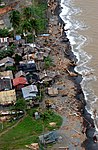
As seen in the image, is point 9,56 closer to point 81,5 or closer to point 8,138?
point 8,138

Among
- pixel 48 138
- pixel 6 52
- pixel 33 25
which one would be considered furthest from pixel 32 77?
pixel 48 138

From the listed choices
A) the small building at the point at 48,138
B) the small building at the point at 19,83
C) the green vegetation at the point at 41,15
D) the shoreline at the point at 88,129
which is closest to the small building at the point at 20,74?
the small building at the point at 19,83

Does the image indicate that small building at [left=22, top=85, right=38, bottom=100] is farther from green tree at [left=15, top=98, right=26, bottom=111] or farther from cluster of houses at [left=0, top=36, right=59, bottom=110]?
green tree at [left=15, top=98, right=26, bottom=111]

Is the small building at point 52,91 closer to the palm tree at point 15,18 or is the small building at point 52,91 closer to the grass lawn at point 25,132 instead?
the grass lawn at point 25,132

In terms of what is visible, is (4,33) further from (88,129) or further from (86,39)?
(88,129)

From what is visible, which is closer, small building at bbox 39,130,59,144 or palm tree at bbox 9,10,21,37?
small building at bbox 39,130,59,144

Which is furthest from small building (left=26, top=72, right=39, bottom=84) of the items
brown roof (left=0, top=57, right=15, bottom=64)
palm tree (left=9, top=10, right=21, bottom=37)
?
palm tree (left=9, top=10, right=21, bottom=37)

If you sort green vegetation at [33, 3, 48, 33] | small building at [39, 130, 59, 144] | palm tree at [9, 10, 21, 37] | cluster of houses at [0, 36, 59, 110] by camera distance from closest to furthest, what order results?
1. small building at [39, 130, 59, 144]
2. cluster of houses at [0, 36, 59, 110]
3. palm tree at [9, 10, 21, 37]
4. green vegetation at [33, 3, 48, 33]

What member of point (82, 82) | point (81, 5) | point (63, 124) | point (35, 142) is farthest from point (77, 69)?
point (81, 5)
